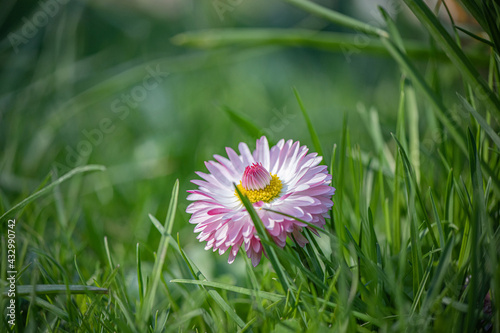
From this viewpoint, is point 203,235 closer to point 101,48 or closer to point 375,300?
point 375,300

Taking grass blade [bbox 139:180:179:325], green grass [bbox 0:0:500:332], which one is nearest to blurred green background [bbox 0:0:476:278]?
green grass [bbox 0:0:500:332]

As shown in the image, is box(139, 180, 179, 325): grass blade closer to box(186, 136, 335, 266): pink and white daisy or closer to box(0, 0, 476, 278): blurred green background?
box(186, 136, 335, 266): pink and white daisy

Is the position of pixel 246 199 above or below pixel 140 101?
below

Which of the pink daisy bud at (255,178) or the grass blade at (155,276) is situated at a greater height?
the pink daisy bud at (255,178)

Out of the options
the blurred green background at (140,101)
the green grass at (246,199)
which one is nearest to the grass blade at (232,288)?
the green grass at (246,199)

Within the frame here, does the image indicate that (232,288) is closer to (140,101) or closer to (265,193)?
(265,193)

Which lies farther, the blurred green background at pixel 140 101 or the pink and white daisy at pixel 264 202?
the blurred green background at pixel 140 101

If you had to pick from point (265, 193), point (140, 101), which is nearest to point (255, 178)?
point (265, 193)

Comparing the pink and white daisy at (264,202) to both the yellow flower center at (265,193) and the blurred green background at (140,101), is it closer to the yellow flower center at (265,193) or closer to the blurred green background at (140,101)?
the yellow flower center at (265,193)
